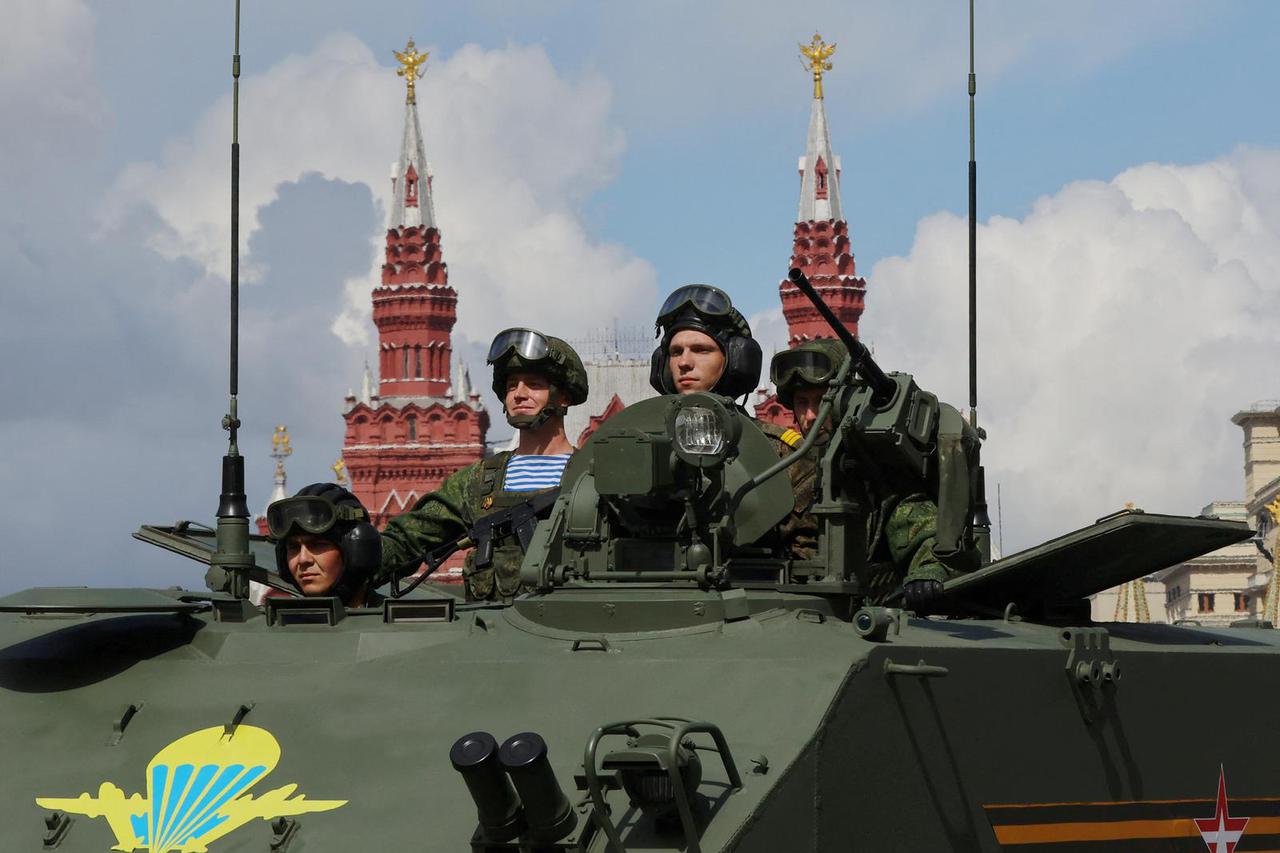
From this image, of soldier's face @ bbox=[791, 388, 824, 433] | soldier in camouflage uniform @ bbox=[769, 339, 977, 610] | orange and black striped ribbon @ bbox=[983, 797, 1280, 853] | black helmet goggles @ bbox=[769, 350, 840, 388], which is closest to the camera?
orange and black striped ribbon @ bbox=[983, 797, 1280, 853]

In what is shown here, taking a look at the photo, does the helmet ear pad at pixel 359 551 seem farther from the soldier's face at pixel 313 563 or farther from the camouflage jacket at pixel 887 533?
the camouflage jacket at pixel 887 533

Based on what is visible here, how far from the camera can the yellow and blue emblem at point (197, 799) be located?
8.03 metres

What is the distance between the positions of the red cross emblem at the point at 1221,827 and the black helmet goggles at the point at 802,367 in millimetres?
2965

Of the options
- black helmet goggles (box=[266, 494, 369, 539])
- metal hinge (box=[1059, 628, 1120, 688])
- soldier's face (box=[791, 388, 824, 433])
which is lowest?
metal hinge (box=[1059, 628, 1120, 688])

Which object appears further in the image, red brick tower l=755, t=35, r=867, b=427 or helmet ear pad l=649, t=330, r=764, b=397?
red brick tower l=755, t=35, r=867, b=427

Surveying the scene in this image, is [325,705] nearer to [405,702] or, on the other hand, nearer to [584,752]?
[405,702]

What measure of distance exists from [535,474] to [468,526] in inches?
19.8

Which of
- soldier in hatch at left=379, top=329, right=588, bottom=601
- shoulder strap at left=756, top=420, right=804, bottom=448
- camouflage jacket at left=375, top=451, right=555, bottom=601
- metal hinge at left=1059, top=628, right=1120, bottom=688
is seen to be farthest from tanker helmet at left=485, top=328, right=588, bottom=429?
metal hinge at left=1059, top=628, right=1120, bottom=688

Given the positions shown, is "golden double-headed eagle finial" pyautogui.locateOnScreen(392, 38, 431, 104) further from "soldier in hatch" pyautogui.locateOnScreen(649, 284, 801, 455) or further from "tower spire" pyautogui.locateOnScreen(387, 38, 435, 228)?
"soldier in hatch" pyautogui.locateOnScreen(649, 284, 801, 455)

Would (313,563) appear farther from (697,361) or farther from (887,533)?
(887,533)

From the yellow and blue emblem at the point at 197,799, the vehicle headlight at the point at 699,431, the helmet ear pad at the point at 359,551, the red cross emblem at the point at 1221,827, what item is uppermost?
the vehicle headlight at the point at 699,431

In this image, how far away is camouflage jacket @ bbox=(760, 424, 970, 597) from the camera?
10.2m

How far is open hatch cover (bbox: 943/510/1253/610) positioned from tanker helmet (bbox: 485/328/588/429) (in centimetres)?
326

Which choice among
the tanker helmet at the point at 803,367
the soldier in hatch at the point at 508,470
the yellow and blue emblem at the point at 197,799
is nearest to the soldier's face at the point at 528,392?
the soldier in hatch at the point at 508,470
